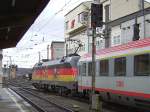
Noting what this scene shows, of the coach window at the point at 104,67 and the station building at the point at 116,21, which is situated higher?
the station building at the point at 116,21

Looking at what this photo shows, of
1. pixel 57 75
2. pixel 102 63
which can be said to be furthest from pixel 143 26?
pixel 102 63

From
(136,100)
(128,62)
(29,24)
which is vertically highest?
(29,24)

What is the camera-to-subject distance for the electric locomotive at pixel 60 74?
33.4 metres

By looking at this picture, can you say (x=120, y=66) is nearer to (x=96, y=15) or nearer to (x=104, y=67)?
(x=96, y=15)

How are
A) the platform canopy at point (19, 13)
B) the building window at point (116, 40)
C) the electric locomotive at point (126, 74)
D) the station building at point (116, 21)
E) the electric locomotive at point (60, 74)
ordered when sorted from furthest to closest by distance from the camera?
the building window at point (116, 40)
the station building at point (116, 21)
the electric locomotive at point (60, 74)
the platform canopy at point (19, 13)
the electric locomotive at point (126, 74)

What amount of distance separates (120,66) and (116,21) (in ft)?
108

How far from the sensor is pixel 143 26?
43.2 m

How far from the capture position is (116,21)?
52812 millimetres

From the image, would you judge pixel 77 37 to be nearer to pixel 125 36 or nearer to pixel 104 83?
pixel 125 36

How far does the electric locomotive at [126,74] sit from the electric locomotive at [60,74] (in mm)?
8807

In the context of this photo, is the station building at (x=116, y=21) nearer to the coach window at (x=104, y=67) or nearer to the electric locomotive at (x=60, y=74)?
the electric locomotive at (x=60, y=74)

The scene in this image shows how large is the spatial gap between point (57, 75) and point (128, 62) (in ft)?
64.1

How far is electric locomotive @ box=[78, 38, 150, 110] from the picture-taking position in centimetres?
1750

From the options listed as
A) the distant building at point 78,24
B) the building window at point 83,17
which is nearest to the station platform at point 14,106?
the distant building at point 78,24
